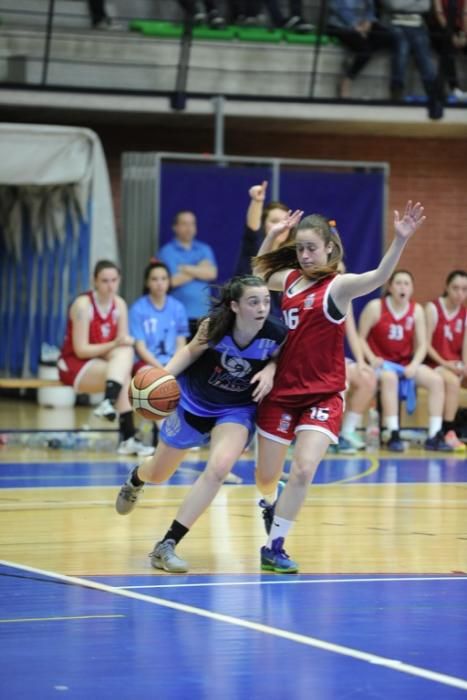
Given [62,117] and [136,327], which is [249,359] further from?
[62,117]

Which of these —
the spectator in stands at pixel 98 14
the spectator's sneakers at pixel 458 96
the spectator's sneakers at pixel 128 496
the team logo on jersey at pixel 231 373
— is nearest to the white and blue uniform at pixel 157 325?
the spectator's sneakers at pixel 128 496

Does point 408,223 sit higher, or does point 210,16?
point 210,16

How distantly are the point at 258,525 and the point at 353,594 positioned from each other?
1.92 metres

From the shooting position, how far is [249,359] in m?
6.39

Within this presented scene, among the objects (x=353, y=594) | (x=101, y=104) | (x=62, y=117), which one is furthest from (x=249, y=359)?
(x=62, y=117)

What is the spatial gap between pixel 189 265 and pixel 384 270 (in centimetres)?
676

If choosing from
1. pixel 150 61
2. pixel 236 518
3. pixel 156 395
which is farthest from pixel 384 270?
pixel 150 61

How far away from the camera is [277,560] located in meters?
6.29

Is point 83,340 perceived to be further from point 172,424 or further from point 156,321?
point 172,424

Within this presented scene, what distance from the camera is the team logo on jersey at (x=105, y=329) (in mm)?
11164

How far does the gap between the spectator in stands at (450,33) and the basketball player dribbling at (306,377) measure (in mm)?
10116

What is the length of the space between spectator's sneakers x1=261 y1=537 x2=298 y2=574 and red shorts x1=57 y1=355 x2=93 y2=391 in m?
4.91

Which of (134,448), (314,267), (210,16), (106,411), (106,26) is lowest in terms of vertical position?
(134,448)

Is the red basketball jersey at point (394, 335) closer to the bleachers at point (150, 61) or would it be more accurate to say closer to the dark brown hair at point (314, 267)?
the bleachers at point (150, 61)
